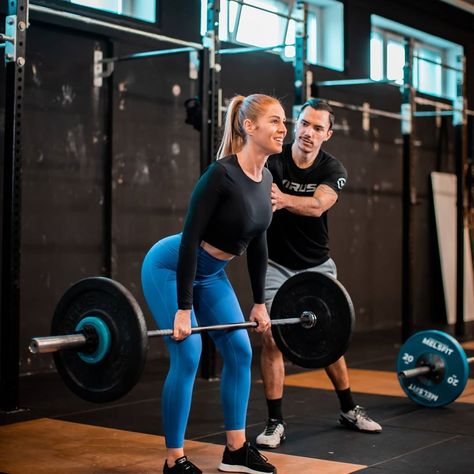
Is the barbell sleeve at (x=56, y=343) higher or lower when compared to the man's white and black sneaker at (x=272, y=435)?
higher

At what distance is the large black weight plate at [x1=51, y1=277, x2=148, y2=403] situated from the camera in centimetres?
239

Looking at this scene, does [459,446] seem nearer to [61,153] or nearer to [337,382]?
[337,382]

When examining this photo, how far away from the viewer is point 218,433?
11.8 feet

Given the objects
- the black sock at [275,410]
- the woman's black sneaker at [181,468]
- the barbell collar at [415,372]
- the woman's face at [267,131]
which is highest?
the woman's face at [267,131]

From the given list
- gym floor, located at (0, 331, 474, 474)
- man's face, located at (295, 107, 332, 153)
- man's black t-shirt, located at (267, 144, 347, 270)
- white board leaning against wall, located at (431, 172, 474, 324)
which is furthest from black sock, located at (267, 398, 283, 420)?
white board leaning against wall, located at (431, 172, 474, 324)

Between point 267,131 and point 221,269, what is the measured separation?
1.60ft

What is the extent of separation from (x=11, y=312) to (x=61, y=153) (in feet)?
4.99

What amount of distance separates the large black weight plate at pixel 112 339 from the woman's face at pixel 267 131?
0.68 meters

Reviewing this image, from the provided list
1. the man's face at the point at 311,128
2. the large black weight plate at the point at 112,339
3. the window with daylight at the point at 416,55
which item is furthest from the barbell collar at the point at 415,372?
the window with daylight at the point at 416,55

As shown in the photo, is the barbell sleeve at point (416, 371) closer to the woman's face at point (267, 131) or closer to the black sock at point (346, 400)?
the black sock at point (346, 400)

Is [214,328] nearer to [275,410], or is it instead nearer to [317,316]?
[317,316]

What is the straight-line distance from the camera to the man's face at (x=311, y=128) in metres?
3.47

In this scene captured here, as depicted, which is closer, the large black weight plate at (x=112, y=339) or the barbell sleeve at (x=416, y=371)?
the large black weight plate at (x=112, y=339)

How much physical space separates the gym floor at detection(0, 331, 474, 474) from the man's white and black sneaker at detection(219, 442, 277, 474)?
9 centimetres
